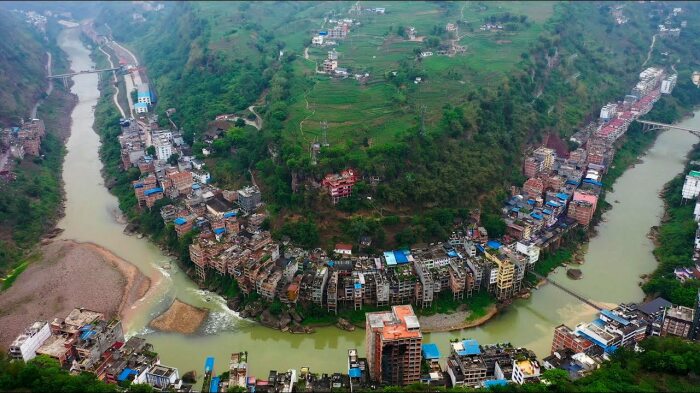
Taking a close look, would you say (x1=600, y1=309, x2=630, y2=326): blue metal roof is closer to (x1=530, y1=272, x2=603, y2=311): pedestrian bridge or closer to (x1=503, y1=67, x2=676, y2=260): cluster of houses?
(x1=530, y1=272, x2=603, y2=311): pedestrian bridge

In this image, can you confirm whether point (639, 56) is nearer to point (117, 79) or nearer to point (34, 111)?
point (117, 79)

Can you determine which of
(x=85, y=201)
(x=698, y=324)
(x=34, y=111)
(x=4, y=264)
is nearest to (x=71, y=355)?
(x=4, y=264)

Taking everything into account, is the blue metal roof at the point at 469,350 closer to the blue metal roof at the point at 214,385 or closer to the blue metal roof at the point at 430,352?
the blue metal roof at the point at 430,352

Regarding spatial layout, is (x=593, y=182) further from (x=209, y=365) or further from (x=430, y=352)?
(x=209, y=365)

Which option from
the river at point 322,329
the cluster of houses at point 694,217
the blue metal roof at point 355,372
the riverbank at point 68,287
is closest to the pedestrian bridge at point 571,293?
the river at point 322,329

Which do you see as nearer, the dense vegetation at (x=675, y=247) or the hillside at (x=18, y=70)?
the dense vegetation at (x=675, y=247)

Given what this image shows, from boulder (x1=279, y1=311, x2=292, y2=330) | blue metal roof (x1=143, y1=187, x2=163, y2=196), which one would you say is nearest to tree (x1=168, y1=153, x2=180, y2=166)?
blue metal roof (x1=143, y1=187, x2=163, y2=196)
